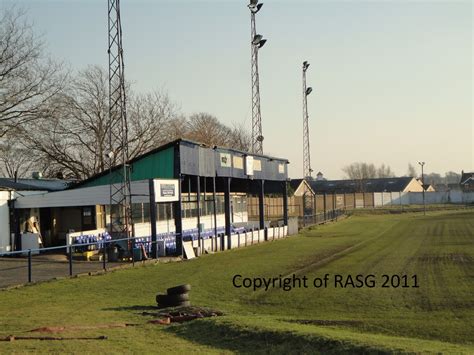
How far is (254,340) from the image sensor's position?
1071 cm

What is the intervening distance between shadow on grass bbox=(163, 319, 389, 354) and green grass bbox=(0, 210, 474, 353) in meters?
0.02

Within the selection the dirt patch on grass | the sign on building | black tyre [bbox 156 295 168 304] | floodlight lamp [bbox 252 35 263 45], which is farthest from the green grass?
floodlight lamp [bbox 252 35 263 45]

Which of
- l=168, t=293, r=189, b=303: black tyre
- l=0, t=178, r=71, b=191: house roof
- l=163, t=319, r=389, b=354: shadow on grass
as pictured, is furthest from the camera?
l=0, t=178, r=71, b=191: house roof

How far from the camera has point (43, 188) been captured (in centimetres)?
3556

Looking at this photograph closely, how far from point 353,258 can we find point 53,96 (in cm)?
2527

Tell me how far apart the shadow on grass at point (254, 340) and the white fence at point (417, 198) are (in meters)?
97.7

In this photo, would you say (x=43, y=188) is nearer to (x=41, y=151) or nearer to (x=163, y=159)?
(x=163, y=159)

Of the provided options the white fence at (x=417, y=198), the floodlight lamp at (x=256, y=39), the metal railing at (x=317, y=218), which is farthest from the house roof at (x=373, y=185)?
the floodlight lamp at (x=256, y=39)

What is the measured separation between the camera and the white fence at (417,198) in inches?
4277

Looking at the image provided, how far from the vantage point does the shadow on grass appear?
383 inches

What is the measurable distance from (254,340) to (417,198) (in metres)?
111

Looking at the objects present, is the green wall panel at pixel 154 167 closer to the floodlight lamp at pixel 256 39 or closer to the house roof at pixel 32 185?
the house roof at pixel 32 185

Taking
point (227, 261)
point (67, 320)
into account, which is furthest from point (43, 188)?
point (67, 320)

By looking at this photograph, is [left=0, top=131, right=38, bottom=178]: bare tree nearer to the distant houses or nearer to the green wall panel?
the green wall panel
